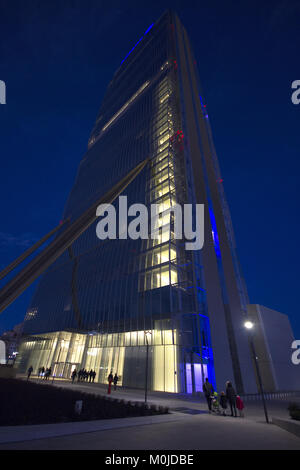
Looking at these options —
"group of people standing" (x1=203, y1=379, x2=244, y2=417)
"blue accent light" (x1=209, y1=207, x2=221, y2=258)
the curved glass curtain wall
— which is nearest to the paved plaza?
"group of people standing" (x1=203, y1=379, x2=244, y2=417)

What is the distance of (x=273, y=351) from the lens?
1238 inches

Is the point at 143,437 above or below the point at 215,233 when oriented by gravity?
below

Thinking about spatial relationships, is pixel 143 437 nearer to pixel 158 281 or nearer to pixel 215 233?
pixel 158 281

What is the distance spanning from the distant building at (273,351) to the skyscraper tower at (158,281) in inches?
175

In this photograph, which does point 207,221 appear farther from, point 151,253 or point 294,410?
point 294,410

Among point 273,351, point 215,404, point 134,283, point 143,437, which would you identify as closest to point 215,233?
point 134,283

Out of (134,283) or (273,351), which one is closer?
(273,351)

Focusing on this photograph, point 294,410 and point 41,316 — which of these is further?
point 41,316

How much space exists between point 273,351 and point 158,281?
18.7 metres

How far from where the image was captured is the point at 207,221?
30.5 meters

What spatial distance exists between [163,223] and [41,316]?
103 ft

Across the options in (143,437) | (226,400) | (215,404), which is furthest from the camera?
(226,400)
